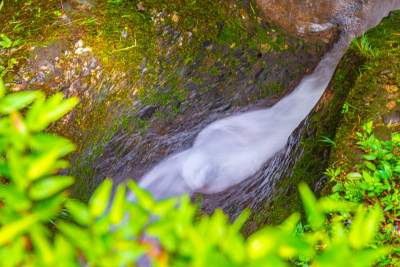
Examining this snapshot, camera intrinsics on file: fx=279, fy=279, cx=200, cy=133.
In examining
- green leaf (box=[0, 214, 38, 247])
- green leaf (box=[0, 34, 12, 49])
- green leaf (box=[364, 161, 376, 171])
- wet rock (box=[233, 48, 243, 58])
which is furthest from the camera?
wet rock (box=[233, 48, 243, 58])

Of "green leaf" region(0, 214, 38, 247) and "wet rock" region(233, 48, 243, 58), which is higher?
"green leaf" region(0, 214, 38, 247)

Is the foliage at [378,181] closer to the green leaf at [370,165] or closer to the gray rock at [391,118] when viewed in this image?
the green leaf at [370,165]

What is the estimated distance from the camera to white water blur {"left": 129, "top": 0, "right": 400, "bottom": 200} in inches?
154

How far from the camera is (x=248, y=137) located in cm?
415

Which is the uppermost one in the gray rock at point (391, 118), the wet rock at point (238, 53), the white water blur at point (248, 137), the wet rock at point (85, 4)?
the wet rock at point (85, 4)

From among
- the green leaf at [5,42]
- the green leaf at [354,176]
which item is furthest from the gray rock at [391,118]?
the green leaf at [5,42]

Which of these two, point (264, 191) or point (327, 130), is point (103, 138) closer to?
point (264, 191)

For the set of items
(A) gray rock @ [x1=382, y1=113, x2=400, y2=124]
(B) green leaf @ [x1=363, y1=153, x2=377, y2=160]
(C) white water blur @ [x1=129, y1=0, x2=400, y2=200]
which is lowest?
(C) white water blur @ [x1=129, y1=0, x2=400, y2=200]

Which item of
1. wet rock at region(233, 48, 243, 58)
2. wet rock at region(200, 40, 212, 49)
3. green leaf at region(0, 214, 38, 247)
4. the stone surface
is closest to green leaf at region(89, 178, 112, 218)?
green leaf at region(0, 214, 38, 247)

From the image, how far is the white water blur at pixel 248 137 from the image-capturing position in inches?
154

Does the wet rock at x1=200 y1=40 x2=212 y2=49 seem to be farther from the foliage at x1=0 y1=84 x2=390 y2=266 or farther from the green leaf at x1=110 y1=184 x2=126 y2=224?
the green leaf at x1=110 y1=184 x2=126 y2=224

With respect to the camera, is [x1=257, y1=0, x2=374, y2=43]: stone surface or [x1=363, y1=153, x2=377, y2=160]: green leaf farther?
[x1=257, y1=0, x2=374, y2=43]: stone surface

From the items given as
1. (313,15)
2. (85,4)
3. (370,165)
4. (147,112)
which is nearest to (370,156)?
(370,165)

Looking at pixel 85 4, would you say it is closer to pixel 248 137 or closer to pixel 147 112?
pixel 147 112
